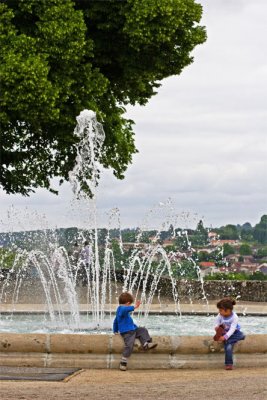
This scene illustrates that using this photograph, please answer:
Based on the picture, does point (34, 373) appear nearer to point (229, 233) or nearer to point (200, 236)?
point (200, 236)

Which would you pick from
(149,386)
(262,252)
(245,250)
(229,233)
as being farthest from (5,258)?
(229,233)

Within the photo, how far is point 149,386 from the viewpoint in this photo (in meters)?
10.1

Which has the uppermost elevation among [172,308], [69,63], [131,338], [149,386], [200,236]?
[69,63]

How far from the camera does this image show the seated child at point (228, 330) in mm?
11539

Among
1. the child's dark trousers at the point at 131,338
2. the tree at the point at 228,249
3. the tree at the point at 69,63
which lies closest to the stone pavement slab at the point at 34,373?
the child's dark trousers at the point at 131,338

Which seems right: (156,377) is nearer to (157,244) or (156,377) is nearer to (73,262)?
(157,244)

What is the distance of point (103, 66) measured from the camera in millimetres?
28812

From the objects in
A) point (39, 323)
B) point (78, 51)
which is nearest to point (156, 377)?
point (39, 323)

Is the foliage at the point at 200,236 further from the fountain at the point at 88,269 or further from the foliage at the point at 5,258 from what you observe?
the foliage at the point at 5,258

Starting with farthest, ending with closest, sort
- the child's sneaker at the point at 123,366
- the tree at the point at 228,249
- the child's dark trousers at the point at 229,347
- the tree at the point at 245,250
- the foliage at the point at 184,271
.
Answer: the tree at the point at 245,250
the tree at the point at 228,249
the foliage at the point at 184,271
the child's dark trousers at the point at 229,347
the child's sneaker at the point at 123,366

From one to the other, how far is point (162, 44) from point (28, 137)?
468 cm

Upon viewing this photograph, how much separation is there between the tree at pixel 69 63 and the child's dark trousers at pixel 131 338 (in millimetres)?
14040

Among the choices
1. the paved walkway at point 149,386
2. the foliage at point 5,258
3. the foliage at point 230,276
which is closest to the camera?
the paved walkway at point 149,386

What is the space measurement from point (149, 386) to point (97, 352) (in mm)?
1536
